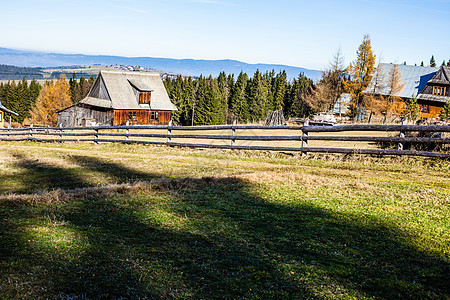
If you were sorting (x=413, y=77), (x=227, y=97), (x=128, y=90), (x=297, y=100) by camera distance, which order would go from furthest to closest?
(x=227, y=97), (x=297, y=100), (x=413, y=77), (x=128, y=90)

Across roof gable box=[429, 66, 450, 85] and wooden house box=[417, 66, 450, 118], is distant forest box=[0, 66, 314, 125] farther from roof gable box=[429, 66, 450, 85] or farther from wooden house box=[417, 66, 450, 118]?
roof gable box=[429, 66, 450, 85]

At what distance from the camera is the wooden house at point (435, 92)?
204ft

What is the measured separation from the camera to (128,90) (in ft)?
194

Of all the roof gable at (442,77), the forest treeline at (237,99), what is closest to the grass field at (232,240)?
the roof gable at (442,77)

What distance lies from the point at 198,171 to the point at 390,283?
344 inches

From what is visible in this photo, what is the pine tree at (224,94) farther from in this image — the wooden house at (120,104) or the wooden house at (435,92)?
the wooden house at (435,92)

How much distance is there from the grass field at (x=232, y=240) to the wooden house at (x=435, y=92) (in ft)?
199

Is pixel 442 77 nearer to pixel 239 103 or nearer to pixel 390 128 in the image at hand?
pixel 239 103

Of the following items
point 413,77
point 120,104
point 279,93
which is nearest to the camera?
point 120,104

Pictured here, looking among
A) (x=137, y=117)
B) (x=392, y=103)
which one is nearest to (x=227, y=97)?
(x=137, y=117)

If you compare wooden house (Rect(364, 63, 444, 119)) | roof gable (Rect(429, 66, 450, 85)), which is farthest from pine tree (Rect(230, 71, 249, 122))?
roof gable (Rect(429, 66, 450, 85))

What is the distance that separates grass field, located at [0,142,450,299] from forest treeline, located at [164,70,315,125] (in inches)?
3262

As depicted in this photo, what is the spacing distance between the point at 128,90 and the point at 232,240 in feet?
188

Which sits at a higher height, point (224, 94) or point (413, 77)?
point (413, 77)
